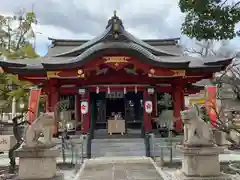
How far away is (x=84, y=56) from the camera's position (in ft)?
42.2

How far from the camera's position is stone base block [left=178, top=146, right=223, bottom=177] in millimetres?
6871

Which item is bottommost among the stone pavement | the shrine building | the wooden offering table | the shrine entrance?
the stone pavement

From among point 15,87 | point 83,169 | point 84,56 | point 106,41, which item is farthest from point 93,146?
point 15,87

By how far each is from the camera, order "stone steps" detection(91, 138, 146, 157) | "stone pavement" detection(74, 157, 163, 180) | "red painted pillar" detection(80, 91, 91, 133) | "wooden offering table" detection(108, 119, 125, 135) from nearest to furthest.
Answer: "stone pavement" detection(74, 157, 163, 180), "stone steps" detection(91, 138, 146, 157), "red painted pillar" detection(80, 91, 91, 133), "wooden offering table" detection(108, 119, 125, 135)

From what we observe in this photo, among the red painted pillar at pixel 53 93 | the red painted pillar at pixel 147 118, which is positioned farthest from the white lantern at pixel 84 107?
the red painted pillar at pixel 147 118

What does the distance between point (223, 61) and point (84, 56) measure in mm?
6702

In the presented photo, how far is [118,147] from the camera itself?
12695 mm

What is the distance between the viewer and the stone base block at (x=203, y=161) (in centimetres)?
687

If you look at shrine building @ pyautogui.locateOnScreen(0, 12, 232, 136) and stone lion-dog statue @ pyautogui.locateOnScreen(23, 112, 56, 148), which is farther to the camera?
shrine building @ pyautogui.locateOnScreen(0, 12, 232, 136)

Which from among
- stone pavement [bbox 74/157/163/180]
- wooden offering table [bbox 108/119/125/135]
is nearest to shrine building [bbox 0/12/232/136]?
wooden offering table [bbox 108/119/125/135]

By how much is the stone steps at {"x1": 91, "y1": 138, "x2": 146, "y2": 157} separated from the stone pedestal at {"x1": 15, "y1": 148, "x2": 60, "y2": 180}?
5260 millimetres

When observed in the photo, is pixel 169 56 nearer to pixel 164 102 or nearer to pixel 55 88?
pixel 164 102

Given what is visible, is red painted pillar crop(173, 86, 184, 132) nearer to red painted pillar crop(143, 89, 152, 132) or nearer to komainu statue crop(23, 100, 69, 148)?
red painted pillar crop(143, 89, 152, 132)

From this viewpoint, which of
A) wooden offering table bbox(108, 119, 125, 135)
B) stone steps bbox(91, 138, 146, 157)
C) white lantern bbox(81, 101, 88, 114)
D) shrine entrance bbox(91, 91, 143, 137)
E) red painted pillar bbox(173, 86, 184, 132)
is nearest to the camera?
stone steps bbox(91, 138, 146, 157)
